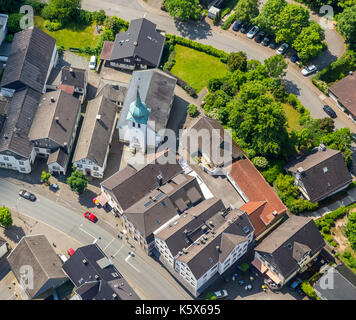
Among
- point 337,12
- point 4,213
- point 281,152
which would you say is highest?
point 337,12

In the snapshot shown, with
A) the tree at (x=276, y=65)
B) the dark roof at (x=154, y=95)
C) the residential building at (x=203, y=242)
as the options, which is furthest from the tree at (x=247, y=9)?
the residential building at (x=203, y=242)

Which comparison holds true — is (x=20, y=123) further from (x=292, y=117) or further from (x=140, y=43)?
(x=292, y=117)

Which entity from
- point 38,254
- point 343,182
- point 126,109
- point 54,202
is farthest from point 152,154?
point 343,182

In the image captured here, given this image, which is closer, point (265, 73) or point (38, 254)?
point (38, 254)

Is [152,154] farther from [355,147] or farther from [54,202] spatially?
Result: [355,147]

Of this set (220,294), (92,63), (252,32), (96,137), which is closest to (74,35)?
(92,63)

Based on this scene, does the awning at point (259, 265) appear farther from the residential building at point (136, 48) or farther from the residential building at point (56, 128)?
the residential building at point (136, 48)
